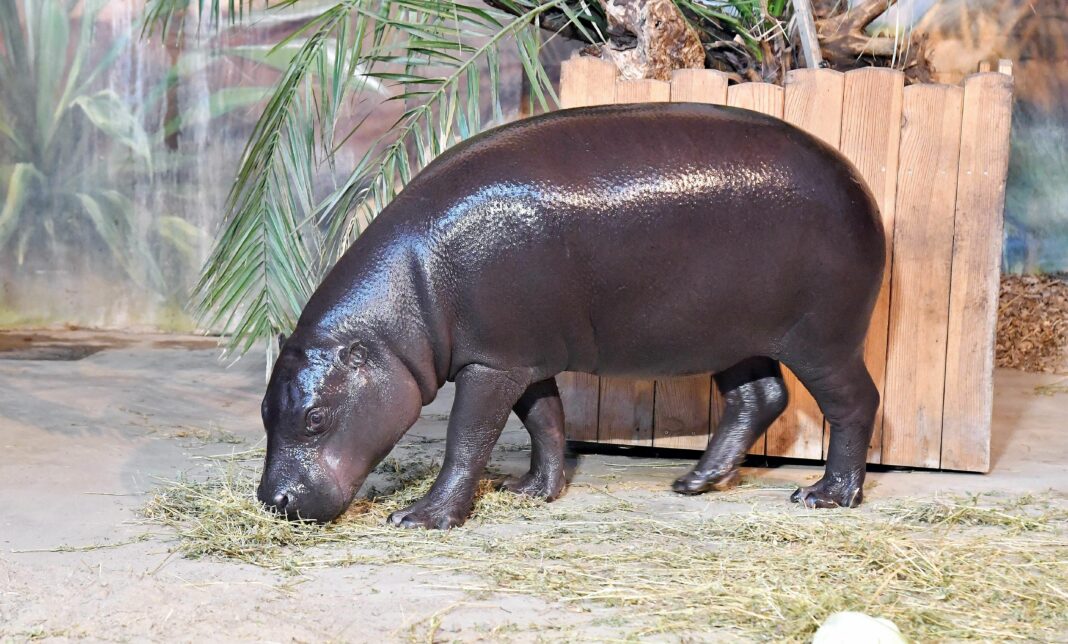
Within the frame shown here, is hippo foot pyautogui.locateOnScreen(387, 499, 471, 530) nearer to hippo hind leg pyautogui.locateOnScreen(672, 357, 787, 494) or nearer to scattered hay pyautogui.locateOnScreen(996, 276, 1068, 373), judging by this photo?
hippo hind leg pyautogui.locateOnScreen(672, 357, 787, 494)

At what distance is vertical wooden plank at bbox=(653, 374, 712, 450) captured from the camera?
482 cm

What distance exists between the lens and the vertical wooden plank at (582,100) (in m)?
4.70

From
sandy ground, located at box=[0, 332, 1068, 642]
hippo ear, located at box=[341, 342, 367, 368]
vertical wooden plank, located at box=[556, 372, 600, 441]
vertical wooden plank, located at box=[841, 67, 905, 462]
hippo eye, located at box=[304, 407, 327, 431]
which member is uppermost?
vertical wooden plank, located at box=[841, 67, 905, 462]

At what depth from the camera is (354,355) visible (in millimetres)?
3662

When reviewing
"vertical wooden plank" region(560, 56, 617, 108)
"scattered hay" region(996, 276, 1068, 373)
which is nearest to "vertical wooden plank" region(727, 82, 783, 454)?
"vertical wooden plank" region(560, 56, 617, 108)

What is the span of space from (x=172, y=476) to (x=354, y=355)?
113 centimetres

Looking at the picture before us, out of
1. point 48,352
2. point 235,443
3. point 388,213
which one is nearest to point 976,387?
point 388,213

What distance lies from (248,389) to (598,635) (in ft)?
12.8

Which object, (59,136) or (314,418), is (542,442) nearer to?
Result: (314,418)

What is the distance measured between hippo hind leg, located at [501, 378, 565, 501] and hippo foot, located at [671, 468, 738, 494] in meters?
0.43

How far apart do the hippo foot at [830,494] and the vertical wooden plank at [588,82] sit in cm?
166

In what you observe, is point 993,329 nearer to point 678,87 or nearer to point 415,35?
point 678,87

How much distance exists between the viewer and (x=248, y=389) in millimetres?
6297

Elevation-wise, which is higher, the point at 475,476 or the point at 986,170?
the point at 986,170
